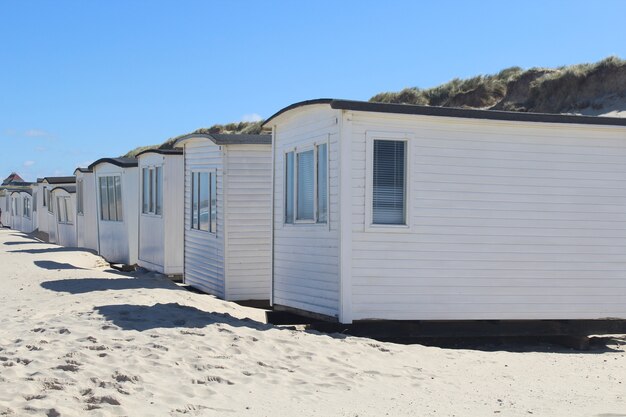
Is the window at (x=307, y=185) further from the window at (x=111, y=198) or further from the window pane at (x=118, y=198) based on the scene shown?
the window at (x=111, y=198)

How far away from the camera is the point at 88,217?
1036 inches

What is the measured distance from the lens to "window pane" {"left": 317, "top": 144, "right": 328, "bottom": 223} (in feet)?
34.7

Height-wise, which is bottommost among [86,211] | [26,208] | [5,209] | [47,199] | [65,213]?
[5,209]

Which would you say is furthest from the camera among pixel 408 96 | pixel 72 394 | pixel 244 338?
pixel 408 96

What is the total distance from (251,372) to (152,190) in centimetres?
1137

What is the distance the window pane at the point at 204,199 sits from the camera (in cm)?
1543

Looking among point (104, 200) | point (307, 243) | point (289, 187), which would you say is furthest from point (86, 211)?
point (307, 243)

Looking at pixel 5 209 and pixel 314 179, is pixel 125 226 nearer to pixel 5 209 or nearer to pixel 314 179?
pixel 314 179

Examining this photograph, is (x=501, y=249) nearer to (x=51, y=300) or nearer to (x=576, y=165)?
(x=576, y=165)

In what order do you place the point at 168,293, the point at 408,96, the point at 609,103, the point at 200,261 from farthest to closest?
the point at 408,96
the point at 609,103
the point at 200,261
the point at 168,293

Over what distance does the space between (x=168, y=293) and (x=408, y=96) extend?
30406mm

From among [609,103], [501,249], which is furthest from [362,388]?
[609,103]

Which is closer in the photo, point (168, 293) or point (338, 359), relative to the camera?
point (338, 359)

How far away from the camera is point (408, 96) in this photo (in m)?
42.1
